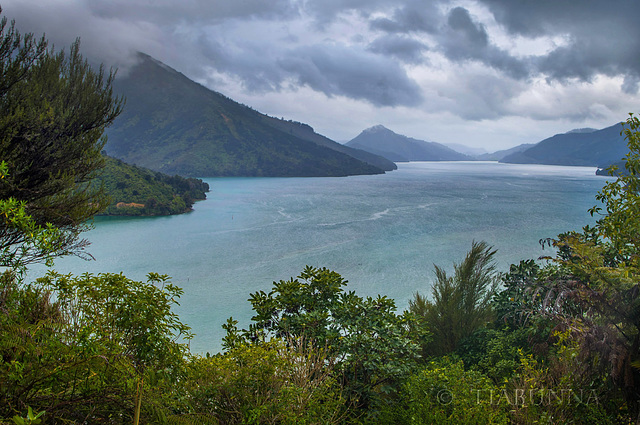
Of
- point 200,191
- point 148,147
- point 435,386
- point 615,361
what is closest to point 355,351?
point 435,386

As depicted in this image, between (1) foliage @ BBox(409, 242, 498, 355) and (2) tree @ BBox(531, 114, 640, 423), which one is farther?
(1) foliage @ BBox(409, 242, 498, 355)

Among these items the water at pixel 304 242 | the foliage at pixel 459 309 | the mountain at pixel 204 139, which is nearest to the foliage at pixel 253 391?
the foliage at pixel 459 309

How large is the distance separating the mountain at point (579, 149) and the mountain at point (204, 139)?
3035 inches

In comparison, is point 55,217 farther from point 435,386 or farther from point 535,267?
point 535,267

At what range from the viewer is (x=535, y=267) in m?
8.38

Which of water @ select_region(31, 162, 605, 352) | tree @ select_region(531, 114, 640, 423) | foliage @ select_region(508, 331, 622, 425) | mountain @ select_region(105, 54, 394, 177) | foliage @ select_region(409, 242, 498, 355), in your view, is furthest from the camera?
mountain @ select_region(105, 54, 394, 177)

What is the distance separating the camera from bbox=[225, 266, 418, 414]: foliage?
13.7 ft

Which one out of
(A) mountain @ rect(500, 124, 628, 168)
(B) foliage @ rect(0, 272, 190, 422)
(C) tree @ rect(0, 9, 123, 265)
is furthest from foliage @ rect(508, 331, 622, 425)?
(A) mountain @ rect(500, 124, 628, 168)

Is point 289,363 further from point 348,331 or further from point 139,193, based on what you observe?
point 139,193

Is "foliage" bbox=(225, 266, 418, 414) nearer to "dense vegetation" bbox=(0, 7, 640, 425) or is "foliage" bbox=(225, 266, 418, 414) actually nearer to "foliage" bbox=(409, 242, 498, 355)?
"dense vegetation" bbox=(0, 7, 640, 425)

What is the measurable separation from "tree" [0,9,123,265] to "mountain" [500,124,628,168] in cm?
15891

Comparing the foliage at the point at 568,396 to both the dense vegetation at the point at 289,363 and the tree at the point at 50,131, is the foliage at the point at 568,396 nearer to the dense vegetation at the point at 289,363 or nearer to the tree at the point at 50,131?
the dense vegetation at the point at 289,363

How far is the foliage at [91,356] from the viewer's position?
81.7 inches

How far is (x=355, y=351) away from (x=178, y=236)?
26.7m
